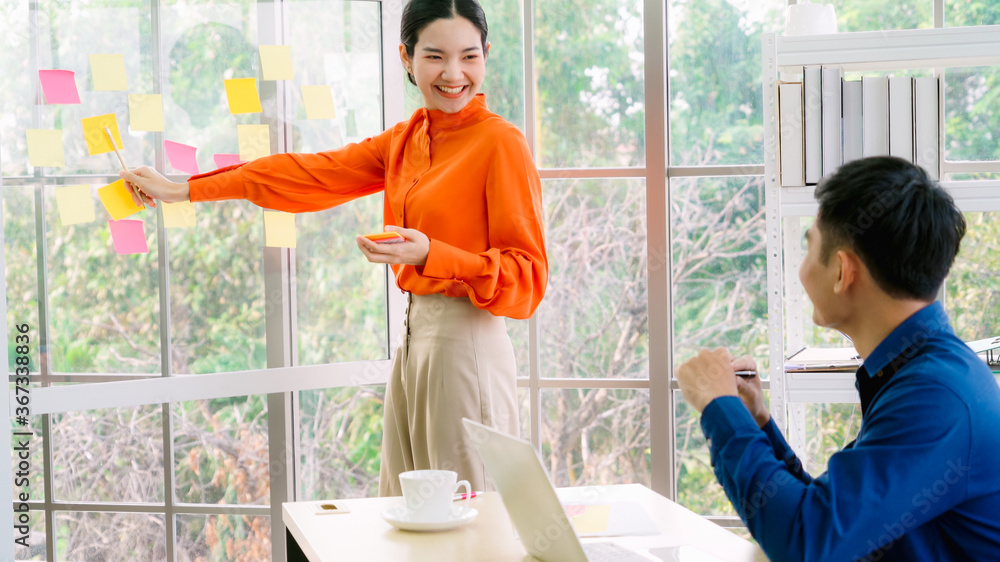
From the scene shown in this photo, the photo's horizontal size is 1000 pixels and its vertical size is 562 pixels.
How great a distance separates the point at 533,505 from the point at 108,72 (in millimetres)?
1704

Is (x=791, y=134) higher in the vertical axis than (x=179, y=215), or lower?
higher

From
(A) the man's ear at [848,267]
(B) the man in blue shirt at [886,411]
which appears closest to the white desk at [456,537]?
(B) the man in blue shirt at [886,411]

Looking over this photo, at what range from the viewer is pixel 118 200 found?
217cm

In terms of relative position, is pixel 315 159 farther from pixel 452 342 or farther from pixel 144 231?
pixel 452 342

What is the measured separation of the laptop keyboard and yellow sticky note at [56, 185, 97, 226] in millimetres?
1597

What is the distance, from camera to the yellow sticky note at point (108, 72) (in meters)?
2.11

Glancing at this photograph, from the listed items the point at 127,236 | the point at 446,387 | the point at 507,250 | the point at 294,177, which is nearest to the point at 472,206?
the point at 507,250

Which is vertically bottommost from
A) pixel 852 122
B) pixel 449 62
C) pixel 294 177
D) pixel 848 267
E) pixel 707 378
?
pixel 707 378

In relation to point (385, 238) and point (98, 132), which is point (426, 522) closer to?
point (385, 238)

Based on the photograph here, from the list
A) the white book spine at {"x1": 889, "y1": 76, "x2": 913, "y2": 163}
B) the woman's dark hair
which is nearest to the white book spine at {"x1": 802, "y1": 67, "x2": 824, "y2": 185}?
the white book spine at {"x1": 889, "y1": 76, "x2": 913, "y2": 163}

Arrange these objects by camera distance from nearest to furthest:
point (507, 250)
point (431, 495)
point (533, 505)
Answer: point (533, 505), point (431, 495), point (507, 250)

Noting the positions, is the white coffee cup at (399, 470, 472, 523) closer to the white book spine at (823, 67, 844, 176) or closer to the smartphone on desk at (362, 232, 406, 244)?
the smartphone on desk at (362, 232, 406, 244)

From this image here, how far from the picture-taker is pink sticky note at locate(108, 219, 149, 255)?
2178 millimetres

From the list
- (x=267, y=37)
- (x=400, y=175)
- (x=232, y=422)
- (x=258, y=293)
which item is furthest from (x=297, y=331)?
(x=267, y=37)
